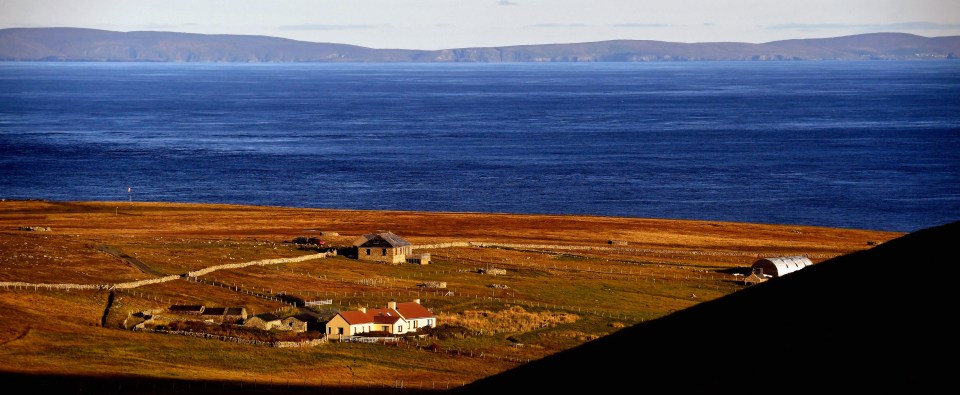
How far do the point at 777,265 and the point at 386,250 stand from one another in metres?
27.2

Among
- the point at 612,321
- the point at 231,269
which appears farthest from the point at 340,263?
the point at 612,321

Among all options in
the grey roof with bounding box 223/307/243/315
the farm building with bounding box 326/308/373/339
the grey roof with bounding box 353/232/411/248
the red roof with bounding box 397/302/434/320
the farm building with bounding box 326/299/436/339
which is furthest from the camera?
the grey roof with bounding box 353/232/411/248

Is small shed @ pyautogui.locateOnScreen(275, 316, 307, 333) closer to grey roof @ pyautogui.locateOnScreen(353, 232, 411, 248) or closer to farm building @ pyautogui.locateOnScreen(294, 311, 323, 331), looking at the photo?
farm building @ pyautogui.locateOnScreen(294, 311, 323, 331)

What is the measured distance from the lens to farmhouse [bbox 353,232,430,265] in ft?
318

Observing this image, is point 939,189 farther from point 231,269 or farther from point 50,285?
point 50,285

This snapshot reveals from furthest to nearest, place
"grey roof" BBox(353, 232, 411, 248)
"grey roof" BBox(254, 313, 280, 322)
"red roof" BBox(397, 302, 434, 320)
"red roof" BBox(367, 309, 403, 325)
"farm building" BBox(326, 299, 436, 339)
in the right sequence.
Answer: "grey roof" BBox(353, 232, 411, 248) < "red roof" BBox(397, 302, 434, 320) < "grey roof" BBox(254, 313, 280, 322) < "red roof" BBox(367, 309, 403, 325) < "farm building" BBox(326, 299, 436, 339)

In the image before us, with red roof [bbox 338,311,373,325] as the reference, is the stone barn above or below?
below

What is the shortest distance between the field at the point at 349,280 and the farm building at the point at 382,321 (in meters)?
1.77

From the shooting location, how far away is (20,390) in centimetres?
5459

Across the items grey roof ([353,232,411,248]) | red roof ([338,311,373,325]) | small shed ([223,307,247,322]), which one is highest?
red roof ([338,311,373,325])

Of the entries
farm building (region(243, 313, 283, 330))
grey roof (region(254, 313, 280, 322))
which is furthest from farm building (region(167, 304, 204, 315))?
farm building (region(243, 313, 283, 330))

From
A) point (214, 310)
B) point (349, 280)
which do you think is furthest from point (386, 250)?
point (214, 310)

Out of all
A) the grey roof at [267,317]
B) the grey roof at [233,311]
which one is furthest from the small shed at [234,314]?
the grey roof at [267,317]

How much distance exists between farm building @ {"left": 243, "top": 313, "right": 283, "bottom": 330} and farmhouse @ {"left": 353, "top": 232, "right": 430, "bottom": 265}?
2468 cm
